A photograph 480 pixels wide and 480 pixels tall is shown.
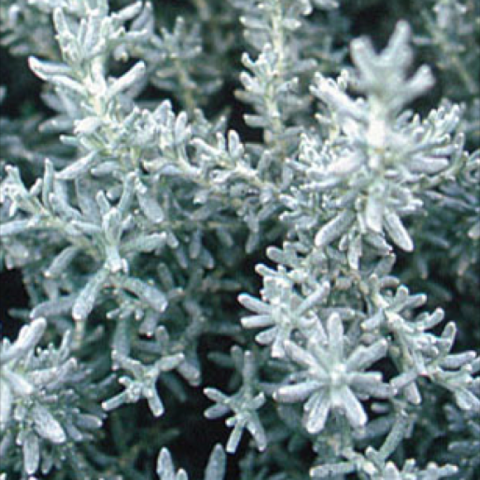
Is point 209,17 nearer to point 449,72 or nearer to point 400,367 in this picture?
point 449,72

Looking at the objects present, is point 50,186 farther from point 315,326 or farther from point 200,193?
point 315,326

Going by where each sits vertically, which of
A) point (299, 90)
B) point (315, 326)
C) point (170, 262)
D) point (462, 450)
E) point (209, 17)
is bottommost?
point (462, 450)

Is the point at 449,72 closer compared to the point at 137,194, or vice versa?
the point at 137,194

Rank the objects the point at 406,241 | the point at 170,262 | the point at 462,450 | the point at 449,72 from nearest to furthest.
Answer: the point at 406,241
the point at 462,450
the point at 170,262
the point at 449,72

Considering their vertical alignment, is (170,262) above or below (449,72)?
below

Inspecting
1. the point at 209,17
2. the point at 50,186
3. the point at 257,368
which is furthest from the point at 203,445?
the point at 209,17

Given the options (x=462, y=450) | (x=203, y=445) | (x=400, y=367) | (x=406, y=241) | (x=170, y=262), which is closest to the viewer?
(x=406, y=241)

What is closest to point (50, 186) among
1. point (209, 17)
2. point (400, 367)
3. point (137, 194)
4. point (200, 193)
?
point (137, 194)
